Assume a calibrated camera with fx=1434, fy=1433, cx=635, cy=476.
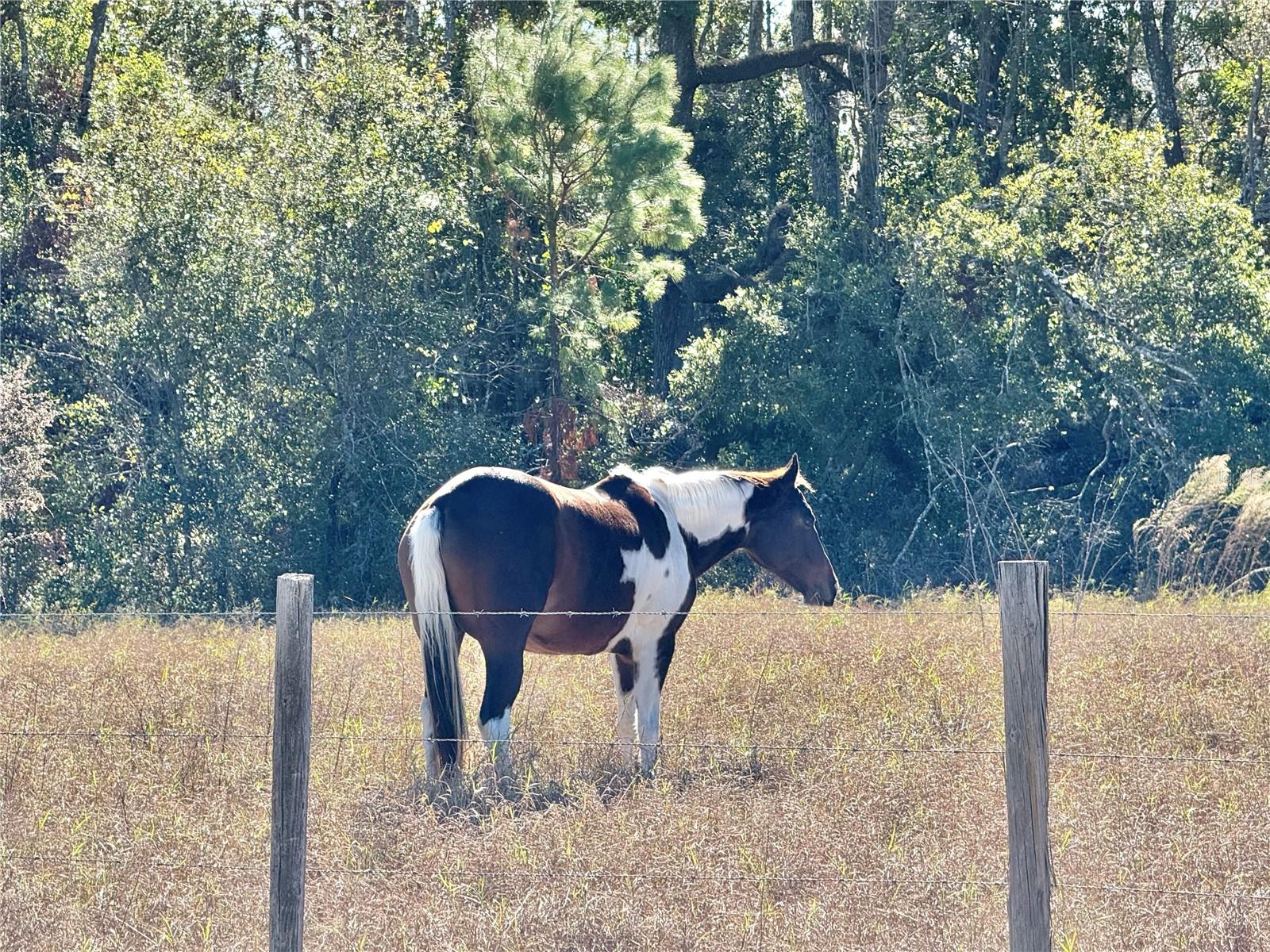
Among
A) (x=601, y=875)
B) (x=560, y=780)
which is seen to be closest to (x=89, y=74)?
(x=560, y=780)

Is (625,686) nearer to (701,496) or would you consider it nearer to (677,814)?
(701,496)

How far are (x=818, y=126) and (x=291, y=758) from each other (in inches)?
669

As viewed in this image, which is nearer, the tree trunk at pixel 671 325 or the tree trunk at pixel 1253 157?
the tree trunk at pixel 1253 157

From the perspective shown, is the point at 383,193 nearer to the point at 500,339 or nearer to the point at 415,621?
the point at 500,339

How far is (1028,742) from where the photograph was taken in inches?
140

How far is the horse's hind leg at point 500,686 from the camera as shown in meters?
6.14

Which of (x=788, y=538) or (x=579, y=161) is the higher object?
(x=579, y=161)

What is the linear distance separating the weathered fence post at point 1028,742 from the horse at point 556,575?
2138 mm

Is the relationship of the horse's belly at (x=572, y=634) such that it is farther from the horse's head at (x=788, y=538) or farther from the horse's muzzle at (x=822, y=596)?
the horse's muzzle at (x=822, y=596)

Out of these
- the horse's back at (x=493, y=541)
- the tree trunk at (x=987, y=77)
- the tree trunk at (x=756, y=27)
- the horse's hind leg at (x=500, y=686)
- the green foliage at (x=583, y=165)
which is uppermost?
the tree trunk at (x=756, y=27)

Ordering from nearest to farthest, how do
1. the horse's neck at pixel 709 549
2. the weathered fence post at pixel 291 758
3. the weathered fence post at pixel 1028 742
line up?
the weathered fence post at pixel 1028 742, the weathered fence post at pixel 291 758, the horse's neck at pixel 709 549

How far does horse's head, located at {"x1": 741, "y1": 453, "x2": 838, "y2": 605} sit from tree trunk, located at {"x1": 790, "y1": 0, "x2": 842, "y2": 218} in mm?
11879

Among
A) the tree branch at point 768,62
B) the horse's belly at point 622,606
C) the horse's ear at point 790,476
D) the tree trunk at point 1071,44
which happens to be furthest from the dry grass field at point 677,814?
the tree branch at point 768,62

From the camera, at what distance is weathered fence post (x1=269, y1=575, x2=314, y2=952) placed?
365 centimetres
